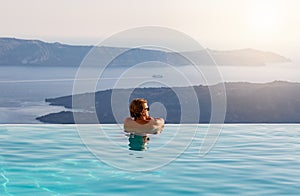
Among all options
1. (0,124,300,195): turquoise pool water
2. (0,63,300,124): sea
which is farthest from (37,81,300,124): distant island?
(0,124,300,195): turquoise pool water

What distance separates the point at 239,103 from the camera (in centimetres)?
1560

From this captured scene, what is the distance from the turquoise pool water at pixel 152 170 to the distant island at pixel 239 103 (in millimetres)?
6825

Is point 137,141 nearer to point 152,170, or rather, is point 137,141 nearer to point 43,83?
point 152,170

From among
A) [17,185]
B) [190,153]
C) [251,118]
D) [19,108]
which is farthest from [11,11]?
[17,185]

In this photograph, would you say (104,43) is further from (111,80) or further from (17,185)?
(111,80)

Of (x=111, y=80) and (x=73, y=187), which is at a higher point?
(x=111, y=80)

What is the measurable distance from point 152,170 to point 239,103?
36.3ft

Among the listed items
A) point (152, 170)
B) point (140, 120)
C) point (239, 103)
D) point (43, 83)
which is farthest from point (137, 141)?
point (43, 83)

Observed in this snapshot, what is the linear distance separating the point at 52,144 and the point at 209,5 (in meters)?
8.70

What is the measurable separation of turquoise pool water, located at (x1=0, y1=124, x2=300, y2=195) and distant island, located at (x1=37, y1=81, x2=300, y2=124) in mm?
6825

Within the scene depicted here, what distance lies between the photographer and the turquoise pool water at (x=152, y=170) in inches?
166

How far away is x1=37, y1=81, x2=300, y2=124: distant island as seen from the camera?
565 inches

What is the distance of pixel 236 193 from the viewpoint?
4.10 metres

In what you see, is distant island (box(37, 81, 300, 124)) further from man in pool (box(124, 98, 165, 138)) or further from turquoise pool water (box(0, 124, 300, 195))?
man in pool (box(124, 98, 165, 138))
